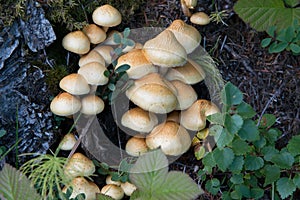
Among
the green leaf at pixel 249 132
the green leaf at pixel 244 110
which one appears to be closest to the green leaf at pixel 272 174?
the green leaf at pixel 249 132

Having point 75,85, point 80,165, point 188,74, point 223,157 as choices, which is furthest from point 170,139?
point 75,85

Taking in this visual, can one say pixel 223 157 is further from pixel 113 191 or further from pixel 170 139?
pixel 113 191

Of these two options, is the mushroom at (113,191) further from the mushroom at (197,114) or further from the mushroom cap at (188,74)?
the mushroom cap at (188,74)

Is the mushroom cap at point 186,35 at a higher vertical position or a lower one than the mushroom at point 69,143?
higher

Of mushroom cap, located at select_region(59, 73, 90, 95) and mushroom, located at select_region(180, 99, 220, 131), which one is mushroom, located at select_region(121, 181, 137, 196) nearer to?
mushroom, located at select_region(180, 99, 220, 131)

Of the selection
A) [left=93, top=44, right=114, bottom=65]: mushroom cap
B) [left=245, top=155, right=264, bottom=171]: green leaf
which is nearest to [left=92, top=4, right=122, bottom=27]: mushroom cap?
[left=93, top=44, right=114, bottom=65]: mushroom cap

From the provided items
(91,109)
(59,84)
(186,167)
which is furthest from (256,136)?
(59,84)
